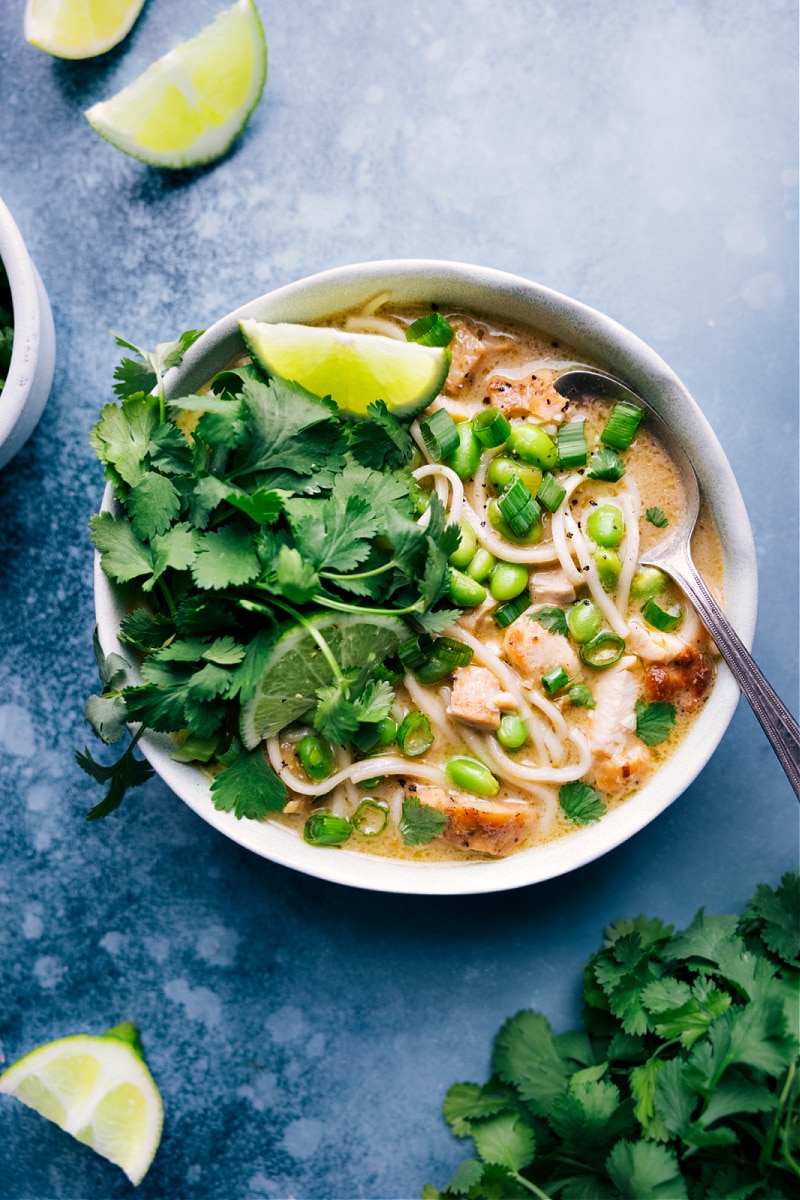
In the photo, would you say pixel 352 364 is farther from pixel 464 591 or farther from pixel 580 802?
pixel 580 802

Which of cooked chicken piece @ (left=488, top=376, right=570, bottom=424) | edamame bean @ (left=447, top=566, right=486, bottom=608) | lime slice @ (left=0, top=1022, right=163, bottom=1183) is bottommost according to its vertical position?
lime slice @ (left=0, top=1022, right=163, bottom=1183)

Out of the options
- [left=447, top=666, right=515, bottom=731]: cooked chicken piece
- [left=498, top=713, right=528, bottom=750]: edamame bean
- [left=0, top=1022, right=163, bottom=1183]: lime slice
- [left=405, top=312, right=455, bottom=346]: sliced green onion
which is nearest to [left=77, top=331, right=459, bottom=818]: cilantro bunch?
[left=447, top=666, right=515, bottom=731]: cooked chicken piece

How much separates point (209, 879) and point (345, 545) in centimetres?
158

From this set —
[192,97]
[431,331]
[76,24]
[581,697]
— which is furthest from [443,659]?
[76,24]

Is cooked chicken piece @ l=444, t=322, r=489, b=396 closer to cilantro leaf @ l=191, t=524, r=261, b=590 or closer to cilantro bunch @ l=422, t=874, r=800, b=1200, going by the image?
cilantro leaf @ l=191, t=524, r=261, b=590

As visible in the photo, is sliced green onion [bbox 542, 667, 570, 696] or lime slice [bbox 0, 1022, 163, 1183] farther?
lime slice [bbox 0, 1022, 163, 1183]

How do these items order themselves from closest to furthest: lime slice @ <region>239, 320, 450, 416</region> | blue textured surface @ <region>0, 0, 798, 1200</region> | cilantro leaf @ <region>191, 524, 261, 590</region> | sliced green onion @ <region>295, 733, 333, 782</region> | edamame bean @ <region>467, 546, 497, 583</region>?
cilantro leaf @ <region>191, 524, 261, 590</region>
lime slice @ <region>239, 320, 450, 416</region>
sliced green onion @ <region>295, 733, 333, 782</region>
edamame bean @ <region>467, 546, 497, 583</region>
blue textured surface @ <region>0, 0, 798, 1200</region>

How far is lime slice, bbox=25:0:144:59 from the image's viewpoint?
362 centimetres

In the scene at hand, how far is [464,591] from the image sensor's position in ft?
11.0

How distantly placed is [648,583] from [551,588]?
0.35 meters

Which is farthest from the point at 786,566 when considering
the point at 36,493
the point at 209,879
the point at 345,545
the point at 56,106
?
the point at 56,106

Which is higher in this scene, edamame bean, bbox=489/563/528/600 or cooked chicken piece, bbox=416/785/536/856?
edamame bean, bbox=489/563/528/600

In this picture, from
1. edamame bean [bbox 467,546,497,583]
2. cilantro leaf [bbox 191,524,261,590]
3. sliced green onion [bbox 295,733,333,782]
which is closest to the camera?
cilantro leaf [bbox 191,524,261,590]

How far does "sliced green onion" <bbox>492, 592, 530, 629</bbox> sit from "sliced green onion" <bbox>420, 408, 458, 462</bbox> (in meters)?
0.59
